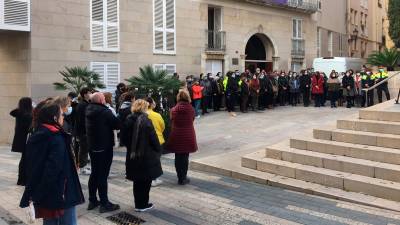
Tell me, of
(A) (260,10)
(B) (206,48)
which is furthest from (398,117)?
(A) (260,10)

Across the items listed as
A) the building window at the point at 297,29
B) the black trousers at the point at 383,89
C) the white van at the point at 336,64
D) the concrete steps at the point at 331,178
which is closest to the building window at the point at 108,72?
the concrete steps at the point at 331,178

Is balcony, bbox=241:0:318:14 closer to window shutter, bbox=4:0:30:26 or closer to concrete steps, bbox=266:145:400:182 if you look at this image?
window shutter, bbox=4:0:30:26

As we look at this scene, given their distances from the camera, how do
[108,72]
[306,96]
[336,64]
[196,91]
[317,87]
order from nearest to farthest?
[196,91] → [108,72] → [317,87] → [306,96] → [336,64]

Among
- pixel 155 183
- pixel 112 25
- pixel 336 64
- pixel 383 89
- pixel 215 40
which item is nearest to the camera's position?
pixel 155 183

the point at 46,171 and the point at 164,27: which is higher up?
the point at 164,27

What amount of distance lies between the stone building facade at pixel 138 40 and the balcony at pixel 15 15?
9 cm

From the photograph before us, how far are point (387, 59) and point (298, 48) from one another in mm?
6262

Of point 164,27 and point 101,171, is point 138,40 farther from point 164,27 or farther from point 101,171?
point 101,171

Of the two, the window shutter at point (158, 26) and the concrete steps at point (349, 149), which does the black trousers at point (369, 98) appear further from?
the concrete steps at point (349, 149)

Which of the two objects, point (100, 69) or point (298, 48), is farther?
point (298, 48)

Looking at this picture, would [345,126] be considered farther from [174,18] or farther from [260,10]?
[260,10]

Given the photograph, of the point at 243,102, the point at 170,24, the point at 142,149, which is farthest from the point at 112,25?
the point at 142,149

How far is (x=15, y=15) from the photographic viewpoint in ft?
54.2

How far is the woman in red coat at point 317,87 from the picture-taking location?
2106cm
